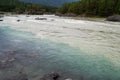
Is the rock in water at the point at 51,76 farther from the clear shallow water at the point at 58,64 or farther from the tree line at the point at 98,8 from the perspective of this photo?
the tree line at the point at 98,8

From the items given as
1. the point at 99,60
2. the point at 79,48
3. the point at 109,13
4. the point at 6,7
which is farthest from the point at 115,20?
the point at 6,7

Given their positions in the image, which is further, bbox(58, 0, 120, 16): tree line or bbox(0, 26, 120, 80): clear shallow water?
bbox(58, 0, 120, 16): tree line

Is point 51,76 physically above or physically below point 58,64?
above

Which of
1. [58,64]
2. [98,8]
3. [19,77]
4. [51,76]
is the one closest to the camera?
[19,77]

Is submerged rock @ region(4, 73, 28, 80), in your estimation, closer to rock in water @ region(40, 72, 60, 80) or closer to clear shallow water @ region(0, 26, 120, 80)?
clear shallow water @ region(0, 26, 120, 80)

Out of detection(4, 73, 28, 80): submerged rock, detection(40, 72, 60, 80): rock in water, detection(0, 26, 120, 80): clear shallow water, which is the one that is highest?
detection(40, 72, 60, 80): rock in water

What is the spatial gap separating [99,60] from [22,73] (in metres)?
6.98

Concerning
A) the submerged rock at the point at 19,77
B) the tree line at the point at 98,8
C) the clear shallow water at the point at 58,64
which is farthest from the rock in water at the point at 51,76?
the tree line at the point at 98,8

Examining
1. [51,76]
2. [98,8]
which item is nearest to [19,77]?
[51,76]

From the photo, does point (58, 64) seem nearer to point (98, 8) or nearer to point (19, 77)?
point (19, 77)

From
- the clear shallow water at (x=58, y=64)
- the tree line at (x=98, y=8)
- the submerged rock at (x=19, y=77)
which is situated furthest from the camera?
the tree line at (x=98, y=8)

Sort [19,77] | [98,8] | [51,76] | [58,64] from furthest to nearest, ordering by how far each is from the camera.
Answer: [98,8]
[58,64]
[51,76]
[19,77]

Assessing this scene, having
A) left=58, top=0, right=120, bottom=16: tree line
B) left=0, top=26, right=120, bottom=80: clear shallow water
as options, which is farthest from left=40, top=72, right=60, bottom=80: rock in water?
left=58, top=0, right=120, bottom=16: tree line

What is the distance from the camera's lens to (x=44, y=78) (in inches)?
497
